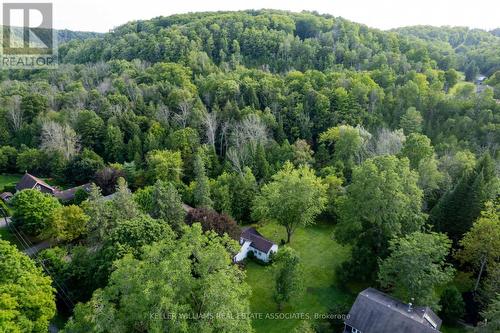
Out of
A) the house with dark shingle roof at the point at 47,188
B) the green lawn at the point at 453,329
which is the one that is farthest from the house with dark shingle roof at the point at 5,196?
the green lawn at the point at 453,329

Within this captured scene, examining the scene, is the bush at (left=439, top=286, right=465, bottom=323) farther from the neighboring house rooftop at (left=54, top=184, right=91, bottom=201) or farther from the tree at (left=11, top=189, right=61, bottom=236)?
the neighboring house rooftop at (left=54, top=184, right=91, bottom=201)

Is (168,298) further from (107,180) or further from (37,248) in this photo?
(107,180)

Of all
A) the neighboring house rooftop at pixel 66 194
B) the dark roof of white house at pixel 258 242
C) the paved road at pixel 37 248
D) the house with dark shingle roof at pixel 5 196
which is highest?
the dark roof of white house at pixel 258 242

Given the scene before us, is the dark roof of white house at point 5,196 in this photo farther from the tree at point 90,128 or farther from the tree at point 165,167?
the tree at point 165,167

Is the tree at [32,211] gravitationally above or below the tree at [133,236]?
below

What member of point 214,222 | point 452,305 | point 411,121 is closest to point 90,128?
point 214,222

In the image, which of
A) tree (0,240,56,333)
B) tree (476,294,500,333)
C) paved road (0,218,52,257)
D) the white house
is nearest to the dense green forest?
tree (476,294,500,333)
